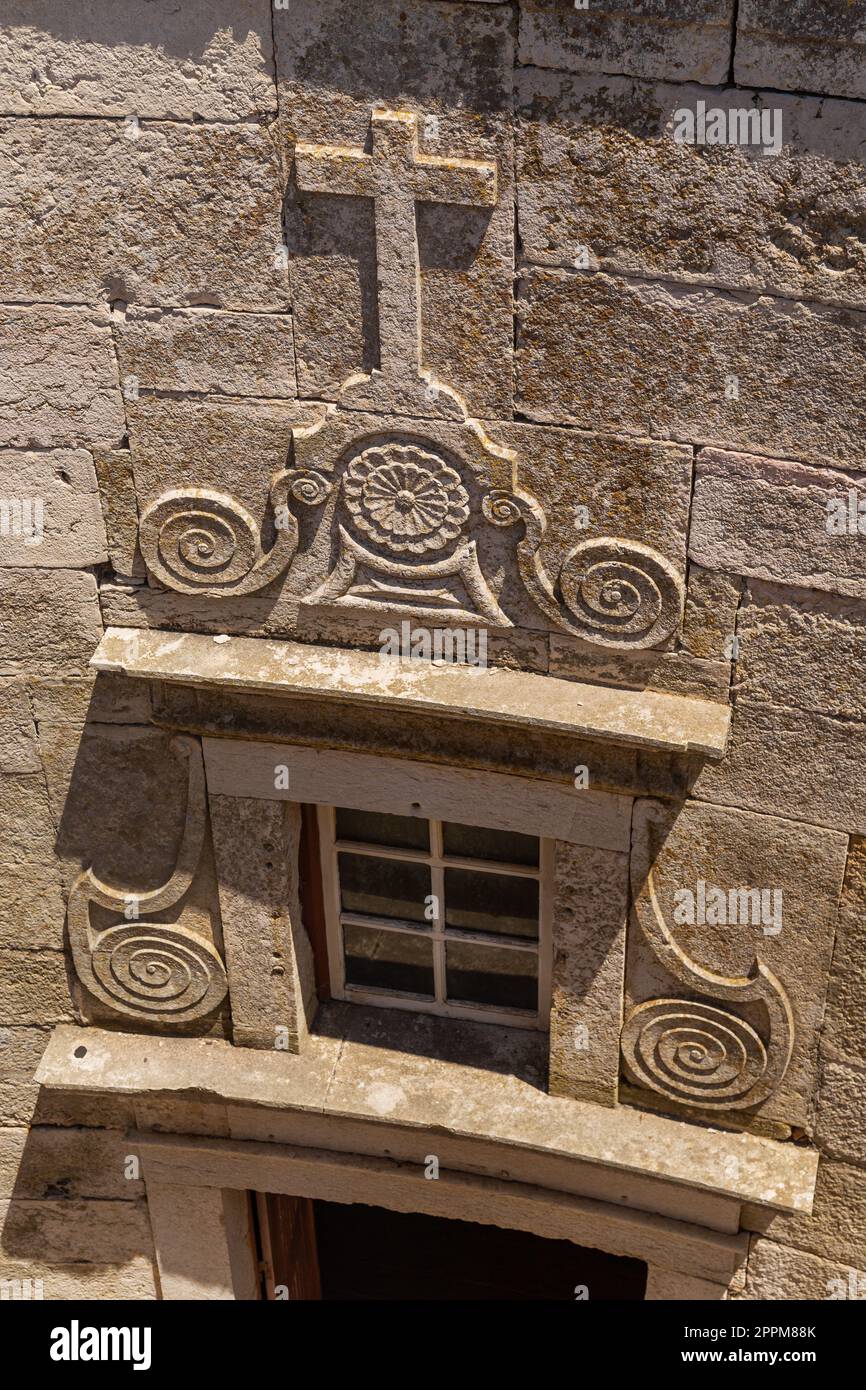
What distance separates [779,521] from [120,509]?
6.42 ft

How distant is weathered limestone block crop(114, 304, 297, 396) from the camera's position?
420 centimetres

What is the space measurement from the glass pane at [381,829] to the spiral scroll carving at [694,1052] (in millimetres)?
934

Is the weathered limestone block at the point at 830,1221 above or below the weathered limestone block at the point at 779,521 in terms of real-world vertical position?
below

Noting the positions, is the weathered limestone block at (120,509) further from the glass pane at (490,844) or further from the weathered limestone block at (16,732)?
the glass pane at (490,844)

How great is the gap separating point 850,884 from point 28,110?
127 inches

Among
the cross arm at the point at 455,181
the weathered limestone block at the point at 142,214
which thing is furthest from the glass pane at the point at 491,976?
the cross arm at the point at 455,181

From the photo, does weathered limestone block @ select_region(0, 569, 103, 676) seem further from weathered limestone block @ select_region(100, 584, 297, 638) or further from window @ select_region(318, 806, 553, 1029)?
window @ select_region(318, 806, 553, 1029)

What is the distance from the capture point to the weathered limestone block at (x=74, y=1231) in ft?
19.5

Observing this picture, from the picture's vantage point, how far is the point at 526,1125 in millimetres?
5156

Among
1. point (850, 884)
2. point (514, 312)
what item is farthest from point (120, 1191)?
point (514, 312)

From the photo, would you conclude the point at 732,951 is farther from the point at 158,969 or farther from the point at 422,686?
the point at 158,969

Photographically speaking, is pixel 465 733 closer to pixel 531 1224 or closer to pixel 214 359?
pixel 214 359

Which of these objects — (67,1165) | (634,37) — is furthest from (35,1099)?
(634,37)

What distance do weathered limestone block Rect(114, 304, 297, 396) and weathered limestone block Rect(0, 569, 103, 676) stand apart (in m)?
0.76
